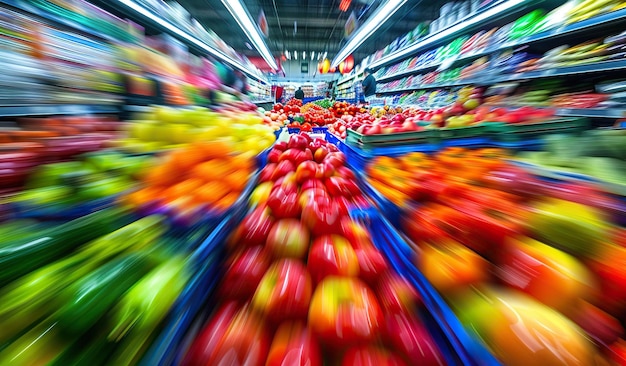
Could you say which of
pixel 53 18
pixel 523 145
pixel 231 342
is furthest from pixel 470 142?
pixel 53 18

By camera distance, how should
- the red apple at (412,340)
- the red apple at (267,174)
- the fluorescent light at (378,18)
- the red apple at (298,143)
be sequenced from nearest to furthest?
the red apple at (412,340), the red apple at (267,174), the red apple at (298,143), the fluorescent light at (378,18)

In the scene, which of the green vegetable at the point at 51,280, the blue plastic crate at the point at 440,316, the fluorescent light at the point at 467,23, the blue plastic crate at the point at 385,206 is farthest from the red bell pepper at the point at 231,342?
the fluorescent light at the point at 467,23

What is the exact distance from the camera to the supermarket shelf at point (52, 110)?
0.77 metres

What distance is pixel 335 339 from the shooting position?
41 centimetres

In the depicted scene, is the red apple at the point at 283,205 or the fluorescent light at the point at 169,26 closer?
the red apple at the point at 283,205

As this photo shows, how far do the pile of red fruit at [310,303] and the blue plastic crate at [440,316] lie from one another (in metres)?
0.02

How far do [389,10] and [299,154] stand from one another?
2.97 m

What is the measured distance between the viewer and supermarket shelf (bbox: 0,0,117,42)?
34.3 inches

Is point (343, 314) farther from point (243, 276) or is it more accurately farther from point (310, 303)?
point (243, 276)

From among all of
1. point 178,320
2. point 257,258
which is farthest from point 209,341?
point 257,258

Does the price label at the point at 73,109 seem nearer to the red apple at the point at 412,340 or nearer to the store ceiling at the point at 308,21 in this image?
the red apple at the point at 412,340

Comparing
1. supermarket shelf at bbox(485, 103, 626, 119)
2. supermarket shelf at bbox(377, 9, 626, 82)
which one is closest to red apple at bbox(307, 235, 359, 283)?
supermarket shelf at bbox(485, 103, 626, 119)

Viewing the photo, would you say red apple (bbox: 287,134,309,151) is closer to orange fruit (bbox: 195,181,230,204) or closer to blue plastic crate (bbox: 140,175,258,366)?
orange fruit (bbox: 195,181,230,204)

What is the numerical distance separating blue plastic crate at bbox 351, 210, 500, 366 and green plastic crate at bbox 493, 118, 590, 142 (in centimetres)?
88
